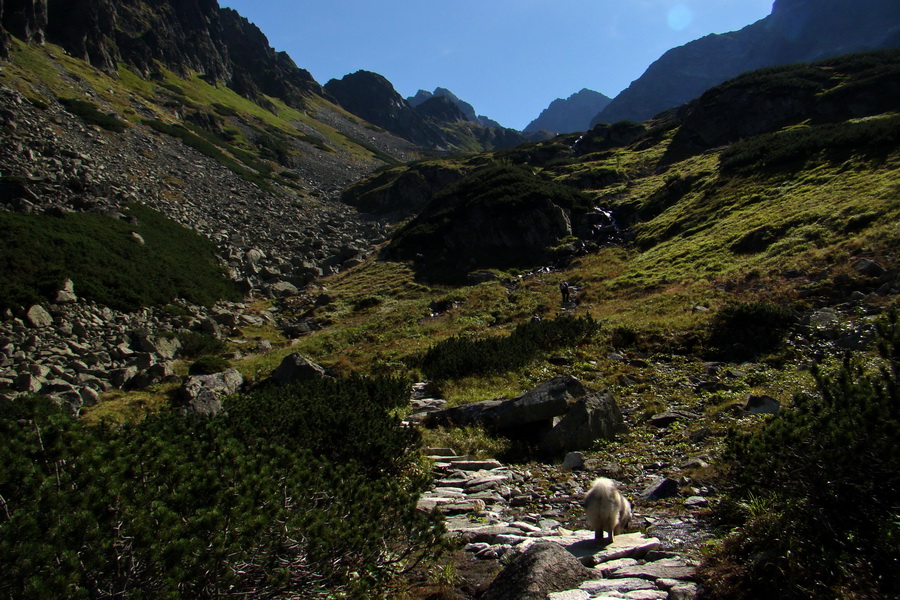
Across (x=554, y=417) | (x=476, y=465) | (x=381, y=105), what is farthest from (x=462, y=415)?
(x=381, y=105)

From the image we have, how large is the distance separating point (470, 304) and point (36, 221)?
74.1 ft

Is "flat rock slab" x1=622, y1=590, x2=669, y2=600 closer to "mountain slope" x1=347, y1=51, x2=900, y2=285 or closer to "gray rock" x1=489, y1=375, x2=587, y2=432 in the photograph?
"gray rock" x1=489, y1=375, x2=587, y2=432

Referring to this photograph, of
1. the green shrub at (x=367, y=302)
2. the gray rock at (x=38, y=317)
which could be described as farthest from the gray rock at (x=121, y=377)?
the green shrub at (x=367, y=302)

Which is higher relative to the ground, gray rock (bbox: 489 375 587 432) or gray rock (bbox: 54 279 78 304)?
gray rock (bbox: 54 279 78 304)

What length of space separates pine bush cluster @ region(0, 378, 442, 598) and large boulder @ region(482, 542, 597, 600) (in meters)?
0.70

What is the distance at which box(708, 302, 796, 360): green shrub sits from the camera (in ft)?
45.0

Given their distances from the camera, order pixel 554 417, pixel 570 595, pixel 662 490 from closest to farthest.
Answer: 1. pixel 570 595
2. pixel 662 490
3. pixel 554 417

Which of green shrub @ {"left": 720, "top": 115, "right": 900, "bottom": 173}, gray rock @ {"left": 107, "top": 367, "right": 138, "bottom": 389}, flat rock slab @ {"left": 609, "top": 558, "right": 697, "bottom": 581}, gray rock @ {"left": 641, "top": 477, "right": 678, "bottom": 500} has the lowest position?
gray rock @ {"left": 107, "top": 367, "right": 138, "bottom": 389}

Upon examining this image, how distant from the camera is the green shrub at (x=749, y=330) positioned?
13.7m

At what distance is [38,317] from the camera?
18688 millimetres

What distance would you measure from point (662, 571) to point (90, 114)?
5624 centimetres

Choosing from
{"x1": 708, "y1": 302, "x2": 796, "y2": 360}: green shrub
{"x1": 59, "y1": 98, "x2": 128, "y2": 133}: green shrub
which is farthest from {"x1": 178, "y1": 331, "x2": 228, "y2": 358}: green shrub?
{"x1": 59, "y1": 98, "x2": 128, "y2": 133}: green shrub

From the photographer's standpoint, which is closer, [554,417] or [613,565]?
[613,565]

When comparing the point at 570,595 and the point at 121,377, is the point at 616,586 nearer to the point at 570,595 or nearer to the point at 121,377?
the point at 570,595
